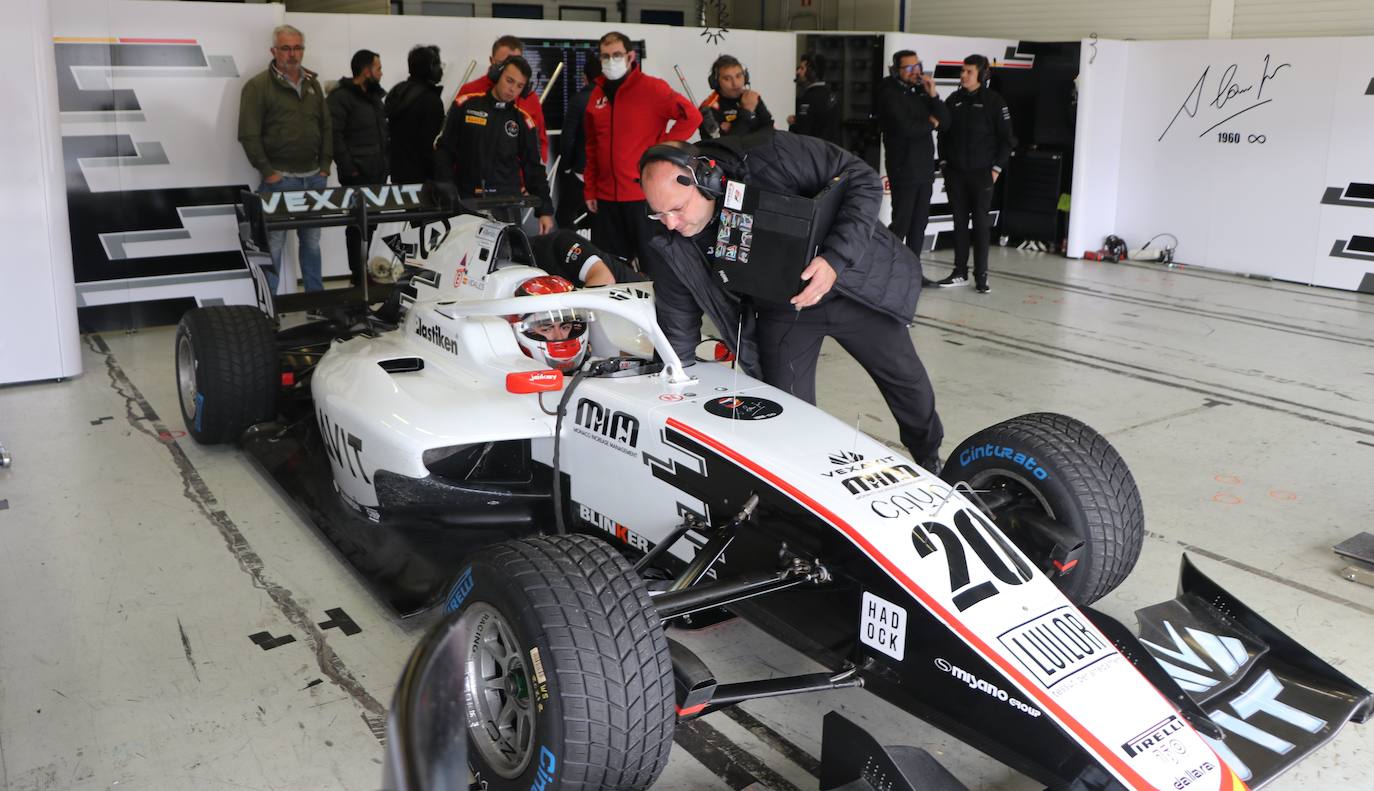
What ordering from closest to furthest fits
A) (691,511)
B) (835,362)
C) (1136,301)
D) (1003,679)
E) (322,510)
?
1. (1003,679)
2. (691,511)
3. (322,510)
4. (835,362)
5. (1136,301)

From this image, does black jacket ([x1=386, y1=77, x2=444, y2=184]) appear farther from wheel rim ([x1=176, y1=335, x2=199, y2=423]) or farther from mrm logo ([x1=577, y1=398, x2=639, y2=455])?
mrm logo ([x1=577, y1=398, x2=639, y2=455])

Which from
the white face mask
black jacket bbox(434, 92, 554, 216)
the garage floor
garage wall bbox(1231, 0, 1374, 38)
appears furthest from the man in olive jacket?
garage wall bbox(1231, 0, 1374, 38)

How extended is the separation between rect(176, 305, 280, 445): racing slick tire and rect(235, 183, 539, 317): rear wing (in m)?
0.42

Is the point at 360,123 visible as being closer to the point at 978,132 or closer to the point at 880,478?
the point at 978,132

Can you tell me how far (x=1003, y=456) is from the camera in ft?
12.0

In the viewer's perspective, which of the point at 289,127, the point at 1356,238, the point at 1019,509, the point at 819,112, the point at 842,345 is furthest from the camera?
the point at 819,112

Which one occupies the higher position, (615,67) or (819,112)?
(615,67)

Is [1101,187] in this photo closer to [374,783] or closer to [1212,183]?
[1212,183]

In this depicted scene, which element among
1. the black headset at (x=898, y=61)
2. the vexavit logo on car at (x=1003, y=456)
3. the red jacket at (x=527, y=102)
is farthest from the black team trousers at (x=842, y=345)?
the black headset at (x=898, y=61)

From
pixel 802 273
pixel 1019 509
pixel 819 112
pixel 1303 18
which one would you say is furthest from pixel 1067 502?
pixel 1303 18

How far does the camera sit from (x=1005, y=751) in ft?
8.67

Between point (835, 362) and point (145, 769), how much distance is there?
5128mm

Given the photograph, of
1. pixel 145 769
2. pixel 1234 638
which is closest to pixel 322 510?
pixel 145 769

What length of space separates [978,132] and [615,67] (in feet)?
11.4
